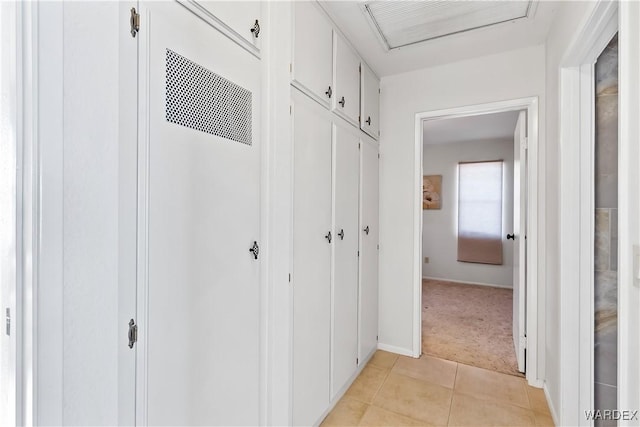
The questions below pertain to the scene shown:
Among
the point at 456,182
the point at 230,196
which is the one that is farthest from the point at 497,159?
the point at 230,196

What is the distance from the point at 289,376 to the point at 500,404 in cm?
150

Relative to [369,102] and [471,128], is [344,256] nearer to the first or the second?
[369,102]

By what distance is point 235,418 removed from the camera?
3.73ft

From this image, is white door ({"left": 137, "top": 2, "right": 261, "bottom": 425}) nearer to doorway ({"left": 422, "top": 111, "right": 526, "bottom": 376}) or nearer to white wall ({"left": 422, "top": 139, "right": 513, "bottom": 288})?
doorway ({"left": 422, "top": 111, "right": 526, "bottom": 376})

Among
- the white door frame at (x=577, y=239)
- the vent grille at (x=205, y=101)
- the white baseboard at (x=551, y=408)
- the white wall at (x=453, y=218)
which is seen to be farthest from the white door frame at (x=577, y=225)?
the white wall at (x=453, y=218)

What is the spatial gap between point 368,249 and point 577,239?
133cm

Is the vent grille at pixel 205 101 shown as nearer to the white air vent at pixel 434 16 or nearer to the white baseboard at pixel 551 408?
the white air vent at pixel 434 16

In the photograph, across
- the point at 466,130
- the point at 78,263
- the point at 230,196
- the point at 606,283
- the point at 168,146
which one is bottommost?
the point at 606,283

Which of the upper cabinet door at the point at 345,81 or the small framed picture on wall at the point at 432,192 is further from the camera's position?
the small framed picture on wall at the point at 432,192

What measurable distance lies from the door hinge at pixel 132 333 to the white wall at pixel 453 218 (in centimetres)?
533

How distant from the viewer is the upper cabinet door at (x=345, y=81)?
1918 millimetres

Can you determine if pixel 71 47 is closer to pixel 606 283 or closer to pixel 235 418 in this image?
pixel 235 418

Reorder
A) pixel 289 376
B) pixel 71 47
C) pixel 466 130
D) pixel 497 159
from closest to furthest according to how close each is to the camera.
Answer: pixel 71 47
pixel 289 376
pixel 466 130
pixel 497 159

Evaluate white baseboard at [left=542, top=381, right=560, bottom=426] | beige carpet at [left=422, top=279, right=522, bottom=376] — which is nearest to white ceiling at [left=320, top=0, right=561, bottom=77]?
white baseboard at [left=542, top=381, right=560, bottom=426]
